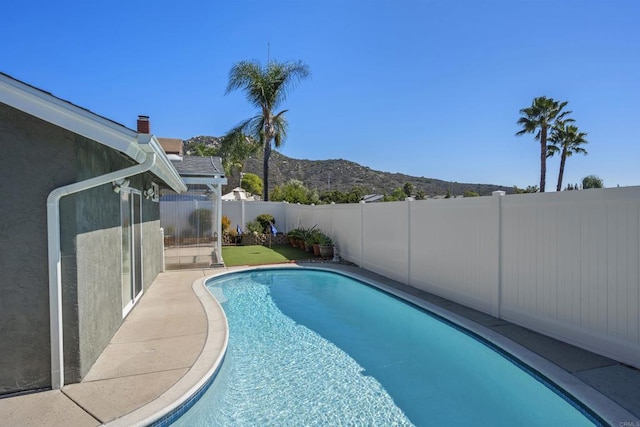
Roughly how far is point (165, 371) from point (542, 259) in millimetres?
6541

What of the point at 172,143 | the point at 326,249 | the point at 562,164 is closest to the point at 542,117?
the point at 562,164

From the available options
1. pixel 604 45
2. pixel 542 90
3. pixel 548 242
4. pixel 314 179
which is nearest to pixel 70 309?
pixel 548 242

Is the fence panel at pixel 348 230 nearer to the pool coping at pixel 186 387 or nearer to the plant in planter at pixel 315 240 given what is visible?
the plant in planter at pixel 315 240

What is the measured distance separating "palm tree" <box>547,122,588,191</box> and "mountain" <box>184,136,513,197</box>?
102 feet

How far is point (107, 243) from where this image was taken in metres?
5.74

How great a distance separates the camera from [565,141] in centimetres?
3562

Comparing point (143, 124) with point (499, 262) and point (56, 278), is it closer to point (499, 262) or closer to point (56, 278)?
point (56, 278)

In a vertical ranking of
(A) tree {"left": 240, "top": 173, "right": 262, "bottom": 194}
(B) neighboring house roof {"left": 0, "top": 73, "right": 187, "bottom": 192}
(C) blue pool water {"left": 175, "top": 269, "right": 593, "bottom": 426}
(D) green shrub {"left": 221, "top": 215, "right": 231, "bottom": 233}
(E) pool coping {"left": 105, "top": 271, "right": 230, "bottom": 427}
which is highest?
(A) tree {"left": 240, "top": 173, "right": 262, "bottom": 194}

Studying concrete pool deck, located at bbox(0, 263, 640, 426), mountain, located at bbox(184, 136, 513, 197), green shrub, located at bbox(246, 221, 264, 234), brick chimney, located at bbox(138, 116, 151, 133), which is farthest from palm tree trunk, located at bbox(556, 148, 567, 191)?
brick chimney, located at bbox(138, 116, 151, 133)

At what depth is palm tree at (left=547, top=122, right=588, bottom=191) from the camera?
35.3 meters

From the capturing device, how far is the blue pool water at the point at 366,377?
4391 millimetres

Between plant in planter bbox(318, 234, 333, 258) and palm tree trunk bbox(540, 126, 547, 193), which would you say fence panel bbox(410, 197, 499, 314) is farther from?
palm tree trunk bbox(540, 126, 547, 193)

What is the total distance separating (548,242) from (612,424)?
126 inches

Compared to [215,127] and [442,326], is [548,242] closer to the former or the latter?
[442,326]
